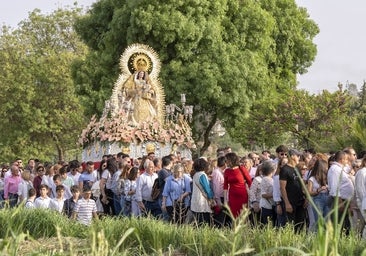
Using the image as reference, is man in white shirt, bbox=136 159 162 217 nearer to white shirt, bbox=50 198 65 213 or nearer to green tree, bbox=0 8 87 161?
white shirt, bbox=50 198 65 213

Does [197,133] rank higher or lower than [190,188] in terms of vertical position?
higher

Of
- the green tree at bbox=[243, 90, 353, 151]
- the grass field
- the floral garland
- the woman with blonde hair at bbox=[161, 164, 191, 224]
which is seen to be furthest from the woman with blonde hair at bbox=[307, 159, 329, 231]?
the green tree at bbox=[243, 90, 353, 151]

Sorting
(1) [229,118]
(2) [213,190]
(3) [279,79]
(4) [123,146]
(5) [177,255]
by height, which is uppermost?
(3) [279,79]

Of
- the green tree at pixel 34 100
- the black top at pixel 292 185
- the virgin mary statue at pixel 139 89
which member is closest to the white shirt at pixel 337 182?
the black top at pixel 292 185

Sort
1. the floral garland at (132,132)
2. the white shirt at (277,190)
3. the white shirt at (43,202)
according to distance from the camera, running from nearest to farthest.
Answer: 1. the white shirt at (277,190)
2. the white shirt at (43,202)
3. the floral garland at (132,132)

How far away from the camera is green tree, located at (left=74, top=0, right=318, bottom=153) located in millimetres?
38062

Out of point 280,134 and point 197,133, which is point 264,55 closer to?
point 197,133

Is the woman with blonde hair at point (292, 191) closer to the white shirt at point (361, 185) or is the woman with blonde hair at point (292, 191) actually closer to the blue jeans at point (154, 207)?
the white shirt at point (361, 185)

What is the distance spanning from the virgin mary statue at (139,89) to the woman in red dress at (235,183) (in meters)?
16.0

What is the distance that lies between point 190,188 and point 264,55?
29439 millimetres

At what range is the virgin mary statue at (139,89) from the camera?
98.5ft

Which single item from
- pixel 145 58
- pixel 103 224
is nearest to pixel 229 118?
pixel 145 58

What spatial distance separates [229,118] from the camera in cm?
4003

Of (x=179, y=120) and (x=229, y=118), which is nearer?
(x=179, y=120)
